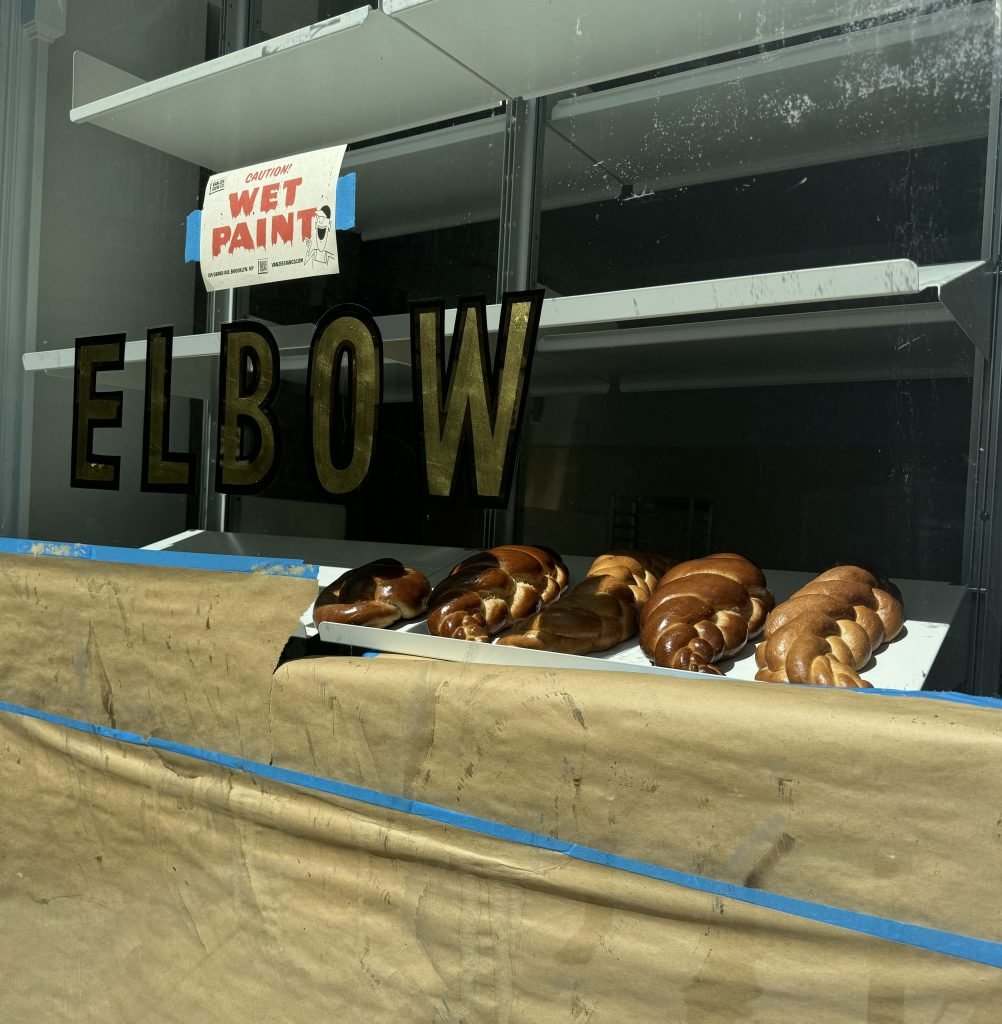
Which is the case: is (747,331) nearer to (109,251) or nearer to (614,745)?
(614,745)

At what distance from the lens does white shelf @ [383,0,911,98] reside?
0.83 metres

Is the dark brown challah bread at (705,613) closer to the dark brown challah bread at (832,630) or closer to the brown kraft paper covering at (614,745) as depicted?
the dark brown challah bread at (832,630)

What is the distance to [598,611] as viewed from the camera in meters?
0.87

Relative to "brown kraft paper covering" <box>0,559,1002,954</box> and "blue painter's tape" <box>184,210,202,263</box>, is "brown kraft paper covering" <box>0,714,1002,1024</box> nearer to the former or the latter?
"brown kraft paper covering" <box>0,559,1002,954</box>

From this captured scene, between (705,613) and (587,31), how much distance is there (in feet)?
2.02

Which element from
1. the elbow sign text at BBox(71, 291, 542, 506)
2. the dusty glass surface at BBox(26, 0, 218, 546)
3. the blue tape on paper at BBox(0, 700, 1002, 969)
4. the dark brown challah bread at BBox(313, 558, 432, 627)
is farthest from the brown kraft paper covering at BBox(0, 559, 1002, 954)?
the dusty glass surface at BBox(26, 0, 218, 546)

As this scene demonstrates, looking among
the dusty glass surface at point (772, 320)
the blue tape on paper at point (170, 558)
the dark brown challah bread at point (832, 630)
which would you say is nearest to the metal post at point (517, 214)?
the dusty glass surface at point (772, 320)

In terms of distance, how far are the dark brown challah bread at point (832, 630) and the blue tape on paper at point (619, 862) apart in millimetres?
194

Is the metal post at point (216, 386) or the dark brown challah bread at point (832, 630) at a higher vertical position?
the metal post at point (216, 386)

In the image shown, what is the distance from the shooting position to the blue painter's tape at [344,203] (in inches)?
39.5

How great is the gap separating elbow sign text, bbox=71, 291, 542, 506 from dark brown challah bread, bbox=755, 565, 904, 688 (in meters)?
0.34

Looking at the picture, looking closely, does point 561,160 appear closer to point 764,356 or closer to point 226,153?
point 764,356

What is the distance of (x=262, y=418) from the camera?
3.66ft

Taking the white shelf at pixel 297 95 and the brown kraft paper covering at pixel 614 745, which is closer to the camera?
the brown kraft paper covering at pixel 614 745
